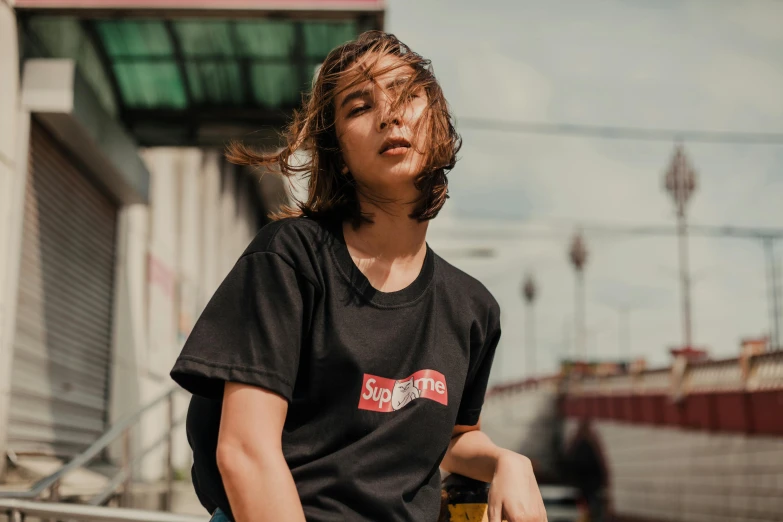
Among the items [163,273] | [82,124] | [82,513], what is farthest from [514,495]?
[163,273]

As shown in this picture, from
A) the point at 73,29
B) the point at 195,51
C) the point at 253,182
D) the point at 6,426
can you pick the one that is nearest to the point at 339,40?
the point at 195,51

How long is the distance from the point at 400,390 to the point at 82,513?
1.97 metres

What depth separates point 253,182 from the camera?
22.5 m

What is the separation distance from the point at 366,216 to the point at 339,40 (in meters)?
7.34

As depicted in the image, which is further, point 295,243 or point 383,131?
point 383,131

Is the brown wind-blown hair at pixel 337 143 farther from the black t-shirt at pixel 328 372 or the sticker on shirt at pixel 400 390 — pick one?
the sticker on shirt at pixel 400 390

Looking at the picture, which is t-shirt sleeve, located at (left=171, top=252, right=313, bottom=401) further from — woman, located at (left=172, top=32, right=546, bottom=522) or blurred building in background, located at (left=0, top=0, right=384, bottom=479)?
blurred building in background, located at (left=0, top=0, right=384, bottom=479)

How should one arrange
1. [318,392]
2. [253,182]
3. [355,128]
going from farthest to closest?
[253,182]
[355,128]
[318,392]

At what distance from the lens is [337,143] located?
6.16ft

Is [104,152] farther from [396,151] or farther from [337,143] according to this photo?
[396,151]

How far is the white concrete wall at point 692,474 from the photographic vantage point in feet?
71.0

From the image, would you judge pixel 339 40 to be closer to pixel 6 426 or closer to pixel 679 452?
pixel 6 426

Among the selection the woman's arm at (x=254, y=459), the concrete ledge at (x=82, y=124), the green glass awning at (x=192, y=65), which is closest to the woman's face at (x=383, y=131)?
the woman's arm at (x=254, y=459)

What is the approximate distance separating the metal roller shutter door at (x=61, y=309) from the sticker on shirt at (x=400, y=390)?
645 centimetres
